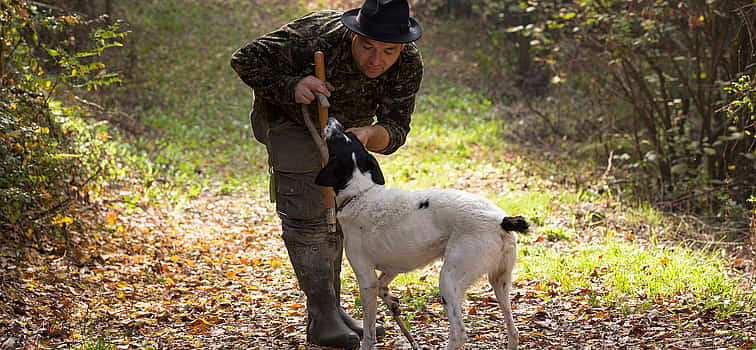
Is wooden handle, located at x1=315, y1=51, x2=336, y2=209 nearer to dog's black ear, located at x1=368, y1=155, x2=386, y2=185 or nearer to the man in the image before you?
the man

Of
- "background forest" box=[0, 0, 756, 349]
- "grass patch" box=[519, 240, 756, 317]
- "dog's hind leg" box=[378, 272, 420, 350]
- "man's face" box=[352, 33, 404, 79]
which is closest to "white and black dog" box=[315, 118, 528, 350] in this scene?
"dog's hind leg" box=[378, 272, 420, 350]

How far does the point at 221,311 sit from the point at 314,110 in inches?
83.7

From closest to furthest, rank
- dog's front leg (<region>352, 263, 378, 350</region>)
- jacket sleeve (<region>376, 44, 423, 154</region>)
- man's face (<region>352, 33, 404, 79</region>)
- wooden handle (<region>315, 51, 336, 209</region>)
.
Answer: dog's front leg (<region>352, 263, 378, 350</region>), man's face (<region>352, 33, 404, 79</region>), wooden handle (<region>315, 51, 336, 209</region>), jacket sleeve (<region>376, 44, 423, 154</region>)

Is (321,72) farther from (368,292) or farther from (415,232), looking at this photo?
(368,292)

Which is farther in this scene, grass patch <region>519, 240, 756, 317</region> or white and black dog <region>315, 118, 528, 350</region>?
grass patch <region>519, 240, 756, 317</region>

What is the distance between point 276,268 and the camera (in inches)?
293

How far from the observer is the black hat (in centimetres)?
404

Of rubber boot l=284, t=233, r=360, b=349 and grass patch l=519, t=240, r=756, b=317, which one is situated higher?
rubber boot l=284, t=233, r=360, b=349

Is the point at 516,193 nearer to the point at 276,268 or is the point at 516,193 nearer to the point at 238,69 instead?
the point at 276,268

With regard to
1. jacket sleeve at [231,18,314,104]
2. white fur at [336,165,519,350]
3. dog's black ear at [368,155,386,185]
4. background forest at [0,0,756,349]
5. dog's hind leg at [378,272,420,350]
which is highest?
jacket sleeve at [231,18,314,104]

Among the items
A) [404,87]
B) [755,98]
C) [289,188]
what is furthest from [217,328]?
[755,98]

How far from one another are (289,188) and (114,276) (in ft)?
9.63

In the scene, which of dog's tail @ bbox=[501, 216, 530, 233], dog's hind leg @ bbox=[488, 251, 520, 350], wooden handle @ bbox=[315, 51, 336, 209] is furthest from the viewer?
wooden handle @ bbox=[315, 51, 336, 209]

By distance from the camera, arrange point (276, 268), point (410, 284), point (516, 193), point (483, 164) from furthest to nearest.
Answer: point (483, 164) → point (516, 193) → point (276, 268) → point (410, 284)
